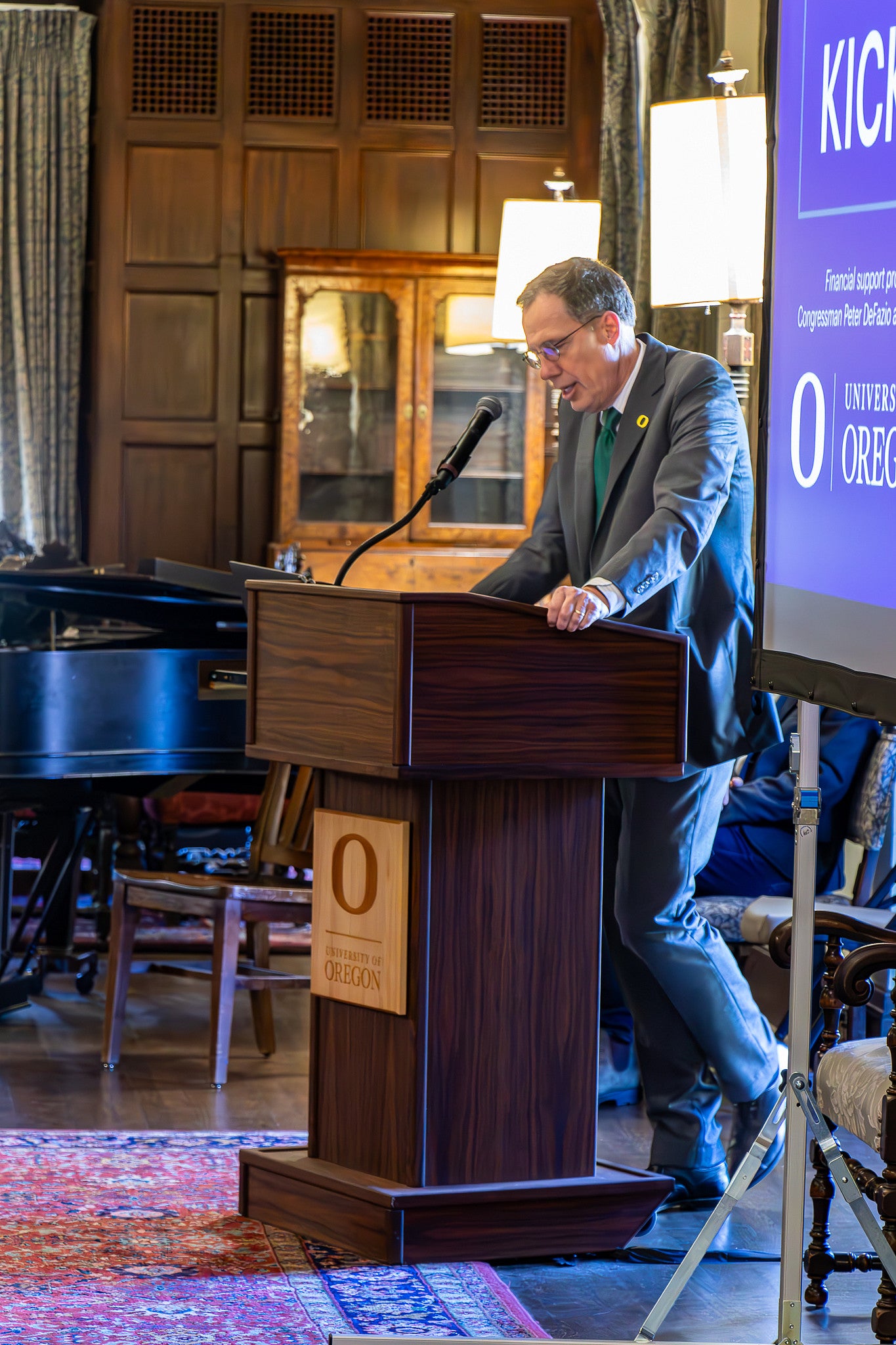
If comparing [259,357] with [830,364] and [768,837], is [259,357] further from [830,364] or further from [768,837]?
[830,364]

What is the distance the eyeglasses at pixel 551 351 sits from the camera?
8.85ft

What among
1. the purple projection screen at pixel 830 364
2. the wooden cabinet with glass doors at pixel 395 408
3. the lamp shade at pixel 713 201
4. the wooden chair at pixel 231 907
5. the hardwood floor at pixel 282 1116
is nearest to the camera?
the purple projection screen at pixel 830 364

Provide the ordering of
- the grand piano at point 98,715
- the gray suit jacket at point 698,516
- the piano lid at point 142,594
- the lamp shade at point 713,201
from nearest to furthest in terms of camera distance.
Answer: the gray suit jacket at point 698,516
the lamp shade at point 713,201
the grand piano at point 98,715
the piano lid at point 142,594

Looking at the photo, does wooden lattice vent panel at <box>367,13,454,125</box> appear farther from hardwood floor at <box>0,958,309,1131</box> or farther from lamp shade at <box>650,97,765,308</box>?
hardwood floor at <box>0,958,309,1131</box>

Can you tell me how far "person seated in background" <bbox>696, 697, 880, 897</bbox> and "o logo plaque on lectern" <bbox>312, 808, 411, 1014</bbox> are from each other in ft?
4.39

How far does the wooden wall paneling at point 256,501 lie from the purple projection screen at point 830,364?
5.78 m

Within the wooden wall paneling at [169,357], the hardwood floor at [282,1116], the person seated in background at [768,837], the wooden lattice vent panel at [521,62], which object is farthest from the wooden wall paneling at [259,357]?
the person seated in background at [768,837]

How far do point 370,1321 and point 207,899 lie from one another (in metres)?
1.60

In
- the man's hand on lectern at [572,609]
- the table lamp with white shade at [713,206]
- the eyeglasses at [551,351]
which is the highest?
the table lamp with white shade at [713,206]

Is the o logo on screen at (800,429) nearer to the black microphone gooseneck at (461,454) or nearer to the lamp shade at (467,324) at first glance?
the black microphone gooseneck at (461,454)

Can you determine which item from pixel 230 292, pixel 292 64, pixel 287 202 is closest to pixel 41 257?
pixel 230 292

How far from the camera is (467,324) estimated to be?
7344mm

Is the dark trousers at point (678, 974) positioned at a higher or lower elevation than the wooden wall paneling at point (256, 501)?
lower

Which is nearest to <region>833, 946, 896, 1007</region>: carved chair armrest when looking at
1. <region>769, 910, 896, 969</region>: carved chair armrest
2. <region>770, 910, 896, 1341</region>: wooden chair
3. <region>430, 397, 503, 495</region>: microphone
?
<region>770, 910, 896, 1341</region>: wooden chair
